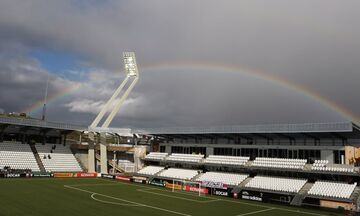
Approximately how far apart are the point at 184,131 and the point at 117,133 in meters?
20.5

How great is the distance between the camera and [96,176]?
84438 millimetres

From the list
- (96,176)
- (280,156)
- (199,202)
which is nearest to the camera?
(199,202)

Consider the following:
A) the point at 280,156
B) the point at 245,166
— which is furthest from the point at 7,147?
the point at 280,156

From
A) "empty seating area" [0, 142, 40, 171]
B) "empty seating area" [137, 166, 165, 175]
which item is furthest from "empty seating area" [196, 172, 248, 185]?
"empty seating area" [0, 142, 40, 171]

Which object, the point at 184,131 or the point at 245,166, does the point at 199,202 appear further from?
the point at 184,131

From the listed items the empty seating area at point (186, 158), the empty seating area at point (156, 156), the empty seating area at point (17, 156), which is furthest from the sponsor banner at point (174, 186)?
the empty seating area at point (17, 156)

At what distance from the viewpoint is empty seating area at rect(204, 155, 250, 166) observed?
6938 cm

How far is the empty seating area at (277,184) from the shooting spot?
187ft

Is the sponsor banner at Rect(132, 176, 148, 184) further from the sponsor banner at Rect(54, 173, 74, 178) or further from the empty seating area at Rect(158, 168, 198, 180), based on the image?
the sponsor banner at Rect(54, 173, 74, 178)

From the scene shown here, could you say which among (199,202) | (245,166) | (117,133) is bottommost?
(199,202)

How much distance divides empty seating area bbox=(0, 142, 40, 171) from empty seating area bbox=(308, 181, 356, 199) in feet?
191

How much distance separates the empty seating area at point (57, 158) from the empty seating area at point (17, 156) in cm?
270

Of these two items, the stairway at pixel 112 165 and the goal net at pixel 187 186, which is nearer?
the goal net at pixel 187 186

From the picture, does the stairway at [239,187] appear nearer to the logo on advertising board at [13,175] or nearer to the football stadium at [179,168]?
the football stadium at [179,168]
